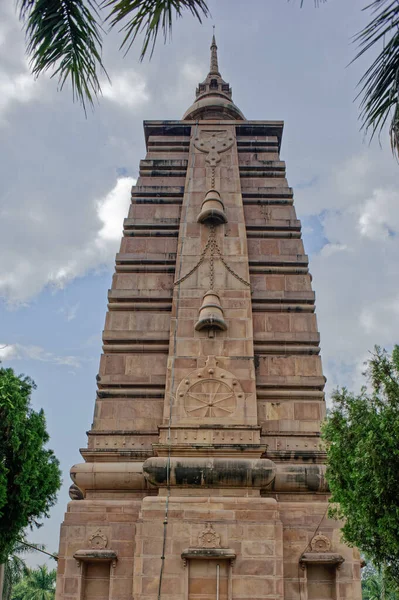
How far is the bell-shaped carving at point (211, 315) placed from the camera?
1783 centimetres

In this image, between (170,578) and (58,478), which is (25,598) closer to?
(58,478)

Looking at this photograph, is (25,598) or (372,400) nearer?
(372,400)

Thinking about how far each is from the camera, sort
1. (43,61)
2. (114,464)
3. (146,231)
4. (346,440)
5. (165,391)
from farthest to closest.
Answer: (146,231) < (165,391) < (114,464) < (346,440) < (43,61)

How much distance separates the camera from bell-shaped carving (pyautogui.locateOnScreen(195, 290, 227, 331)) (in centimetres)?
1783

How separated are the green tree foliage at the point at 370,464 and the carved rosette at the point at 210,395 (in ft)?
12.1

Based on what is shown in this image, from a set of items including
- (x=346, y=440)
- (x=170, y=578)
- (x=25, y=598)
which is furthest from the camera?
(x=25, y=598)

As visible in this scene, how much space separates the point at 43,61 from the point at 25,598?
5054 cm

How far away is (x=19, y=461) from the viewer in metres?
17.6

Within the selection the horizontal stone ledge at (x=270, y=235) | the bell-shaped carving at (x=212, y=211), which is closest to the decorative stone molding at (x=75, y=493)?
the bell-shaped carving at (x=212, y=211)

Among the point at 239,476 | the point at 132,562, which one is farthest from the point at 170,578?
the point at 239,476

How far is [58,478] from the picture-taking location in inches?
760

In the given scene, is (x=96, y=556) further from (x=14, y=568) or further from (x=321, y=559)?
(x=14, y=568)

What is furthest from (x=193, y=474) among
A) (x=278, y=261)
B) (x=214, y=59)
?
Result: (x=214, y=59)

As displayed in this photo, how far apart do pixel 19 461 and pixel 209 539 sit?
582cm
